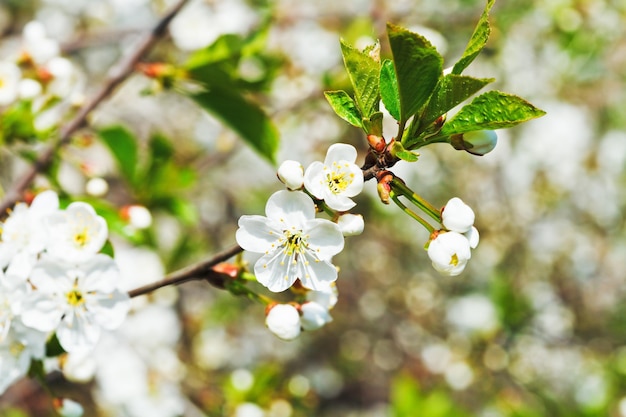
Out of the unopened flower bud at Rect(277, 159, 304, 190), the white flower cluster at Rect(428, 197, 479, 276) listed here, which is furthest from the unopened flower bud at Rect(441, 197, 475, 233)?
the unopened flower bud at Rect(277, 159, 304, 190)

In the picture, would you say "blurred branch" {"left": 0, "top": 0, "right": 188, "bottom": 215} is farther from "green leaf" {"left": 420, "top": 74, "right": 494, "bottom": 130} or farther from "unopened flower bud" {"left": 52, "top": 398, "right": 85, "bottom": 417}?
"green leaf" {"left": 420, "top": 74, "right": 494, "bottom": 130}

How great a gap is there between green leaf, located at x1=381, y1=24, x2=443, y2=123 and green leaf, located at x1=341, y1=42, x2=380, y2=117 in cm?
5

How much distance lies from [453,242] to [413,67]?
26 cm

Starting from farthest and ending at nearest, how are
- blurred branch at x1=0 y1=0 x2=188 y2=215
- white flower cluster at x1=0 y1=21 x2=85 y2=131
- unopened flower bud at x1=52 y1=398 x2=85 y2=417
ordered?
white flower cluster at x1=0 y1=21 x2=85 y2=131 → blurred branch at x1=0 y1=0 x2=188 y2=215 → unopened flower bud at x1=52 y1=398 x2=85 y2=417

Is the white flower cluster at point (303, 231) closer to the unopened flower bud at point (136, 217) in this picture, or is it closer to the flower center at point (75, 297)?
the flower center at point (75, 297)

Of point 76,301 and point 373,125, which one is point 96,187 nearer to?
point 76,301

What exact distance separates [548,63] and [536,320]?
60.1 inches

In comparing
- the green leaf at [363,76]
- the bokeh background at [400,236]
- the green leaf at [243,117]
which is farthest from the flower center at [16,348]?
the bokeh background at [400,236]

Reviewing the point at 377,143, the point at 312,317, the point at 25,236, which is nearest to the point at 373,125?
the point at 377,143

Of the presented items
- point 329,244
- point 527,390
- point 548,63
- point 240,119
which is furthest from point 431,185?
point 329,244

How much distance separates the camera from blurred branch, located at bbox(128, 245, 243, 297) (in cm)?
88

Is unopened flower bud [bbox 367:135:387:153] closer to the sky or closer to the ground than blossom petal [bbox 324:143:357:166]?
closer to the sky

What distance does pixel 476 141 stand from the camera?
83 cm

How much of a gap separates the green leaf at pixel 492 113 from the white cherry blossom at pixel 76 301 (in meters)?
0.58
